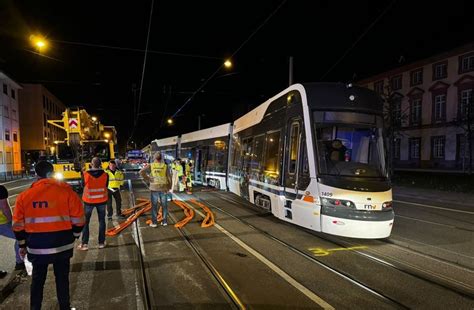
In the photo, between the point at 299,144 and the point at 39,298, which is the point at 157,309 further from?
the point at 299,144

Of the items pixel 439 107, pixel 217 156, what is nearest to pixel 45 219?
pixel 217 156

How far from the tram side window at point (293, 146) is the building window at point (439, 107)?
34587mm

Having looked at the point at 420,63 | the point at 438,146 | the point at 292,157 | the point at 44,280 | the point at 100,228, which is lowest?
the point at 100,228

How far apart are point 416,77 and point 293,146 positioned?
1458 inches

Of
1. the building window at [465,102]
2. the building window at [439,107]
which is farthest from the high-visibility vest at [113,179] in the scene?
the building window at [439,107]

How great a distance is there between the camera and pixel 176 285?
4.79 m

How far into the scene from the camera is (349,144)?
695 cm

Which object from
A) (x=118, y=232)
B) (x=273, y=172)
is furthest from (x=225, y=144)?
(x=118, y=232)

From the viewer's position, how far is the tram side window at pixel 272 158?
8352 mm

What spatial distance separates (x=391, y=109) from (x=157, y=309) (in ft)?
98.5

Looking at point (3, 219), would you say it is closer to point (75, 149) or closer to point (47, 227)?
point (47, 227)

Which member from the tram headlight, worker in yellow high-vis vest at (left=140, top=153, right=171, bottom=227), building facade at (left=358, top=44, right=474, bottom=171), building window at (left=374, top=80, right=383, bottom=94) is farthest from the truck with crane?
building window at (left=374, top=80, right=383, bottom=94)

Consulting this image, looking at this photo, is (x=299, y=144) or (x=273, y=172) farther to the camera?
(x=273, y=172)

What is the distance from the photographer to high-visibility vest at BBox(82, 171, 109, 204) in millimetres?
6777
